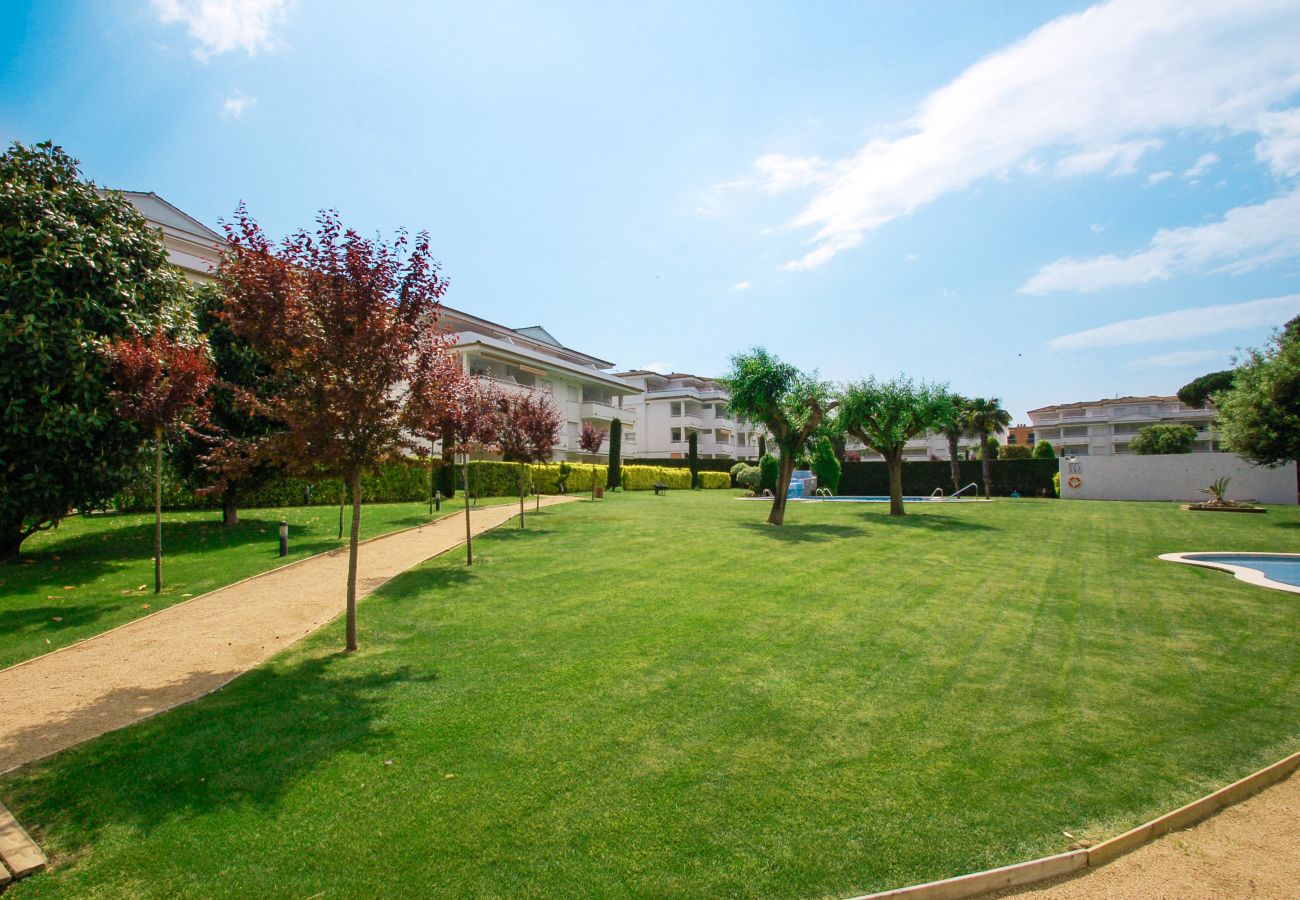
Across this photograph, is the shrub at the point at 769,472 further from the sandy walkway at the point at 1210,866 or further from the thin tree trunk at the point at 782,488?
the sandy walkway at the point at 1210,866

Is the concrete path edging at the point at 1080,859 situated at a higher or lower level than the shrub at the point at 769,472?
lower

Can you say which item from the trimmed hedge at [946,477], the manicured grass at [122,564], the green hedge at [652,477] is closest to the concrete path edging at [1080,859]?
the manicured grass at [122,564]

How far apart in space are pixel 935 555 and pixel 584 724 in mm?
11621

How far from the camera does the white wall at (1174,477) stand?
28.8 metres

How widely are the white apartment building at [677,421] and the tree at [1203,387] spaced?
149ft

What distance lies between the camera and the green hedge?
39344 millimetres

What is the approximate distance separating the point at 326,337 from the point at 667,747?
527 centimetres

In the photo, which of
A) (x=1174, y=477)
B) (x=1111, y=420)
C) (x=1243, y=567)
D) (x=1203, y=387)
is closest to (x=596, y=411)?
(x=1174, y=477)

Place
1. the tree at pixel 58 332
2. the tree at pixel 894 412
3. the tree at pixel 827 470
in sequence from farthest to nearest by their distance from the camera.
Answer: the tree at pixel 827 470, the tree at pixel 894 412, the tree at pixel 58 332

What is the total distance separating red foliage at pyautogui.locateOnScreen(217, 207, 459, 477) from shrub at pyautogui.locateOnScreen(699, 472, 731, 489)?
40199 mm

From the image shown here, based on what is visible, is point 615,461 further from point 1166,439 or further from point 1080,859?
point 1166,439

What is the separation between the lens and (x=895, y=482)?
23891 mm

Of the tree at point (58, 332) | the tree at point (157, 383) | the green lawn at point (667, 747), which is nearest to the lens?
the green lawn at point (667, 747)

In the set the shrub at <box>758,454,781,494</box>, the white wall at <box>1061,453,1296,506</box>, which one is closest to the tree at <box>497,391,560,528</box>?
the shrub at <box>758,454,781,494</box>
